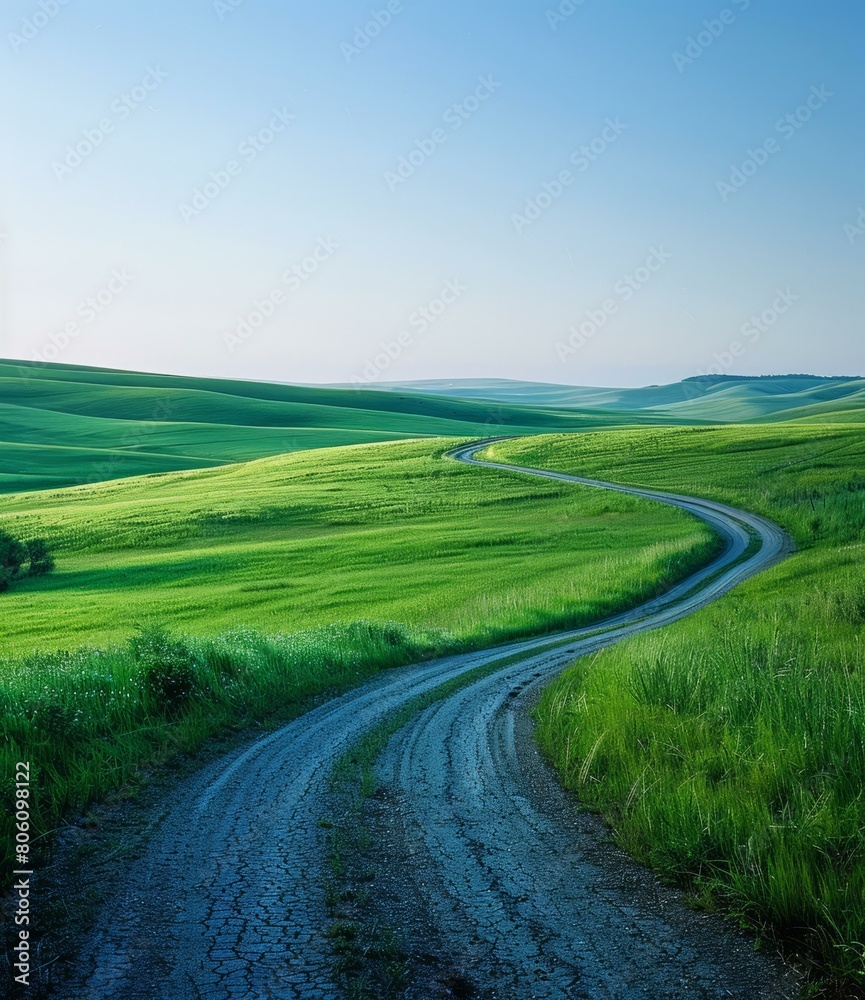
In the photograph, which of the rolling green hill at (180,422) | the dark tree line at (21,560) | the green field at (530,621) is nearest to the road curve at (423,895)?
the green field at (530,621)

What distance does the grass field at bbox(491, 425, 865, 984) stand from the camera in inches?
207

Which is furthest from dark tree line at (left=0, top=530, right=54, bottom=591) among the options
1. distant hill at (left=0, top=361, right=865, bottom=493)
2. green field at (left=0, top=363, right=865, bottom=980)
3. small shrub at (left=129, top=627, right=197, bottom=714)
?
distant hill at (left=0, top=361, right=865, bottom=493)

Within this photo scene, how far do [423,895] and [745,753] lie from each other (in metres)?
3.13

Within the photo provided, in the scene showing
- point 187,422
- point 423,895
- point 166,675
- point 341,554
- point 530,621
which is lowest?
point 530,621

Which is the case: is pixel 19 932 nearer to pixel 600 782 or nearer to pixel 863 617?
pixel 600 782

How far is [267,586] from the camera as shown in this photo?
31.1 m

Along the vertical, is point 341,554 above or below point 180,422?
below

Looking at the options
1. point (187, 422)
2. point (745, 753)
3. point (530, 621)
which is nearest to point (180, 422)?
point (187, 422)

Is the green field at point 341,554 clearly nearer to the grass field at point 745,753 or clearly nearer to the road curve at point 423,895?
the grass field at point 745,753

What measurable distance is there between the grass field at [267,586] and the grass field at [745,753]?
4565mm

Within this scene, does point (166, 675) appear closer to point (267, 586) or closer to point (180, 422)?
point (267, 586)

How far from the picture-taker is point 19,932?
5219 mm

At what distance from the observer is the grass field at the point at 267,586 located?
32.3 ft

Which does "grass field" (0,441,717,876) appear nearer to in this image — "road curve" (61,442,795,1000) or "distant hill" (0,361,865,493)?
"road curve" (61,442,795,1000)
